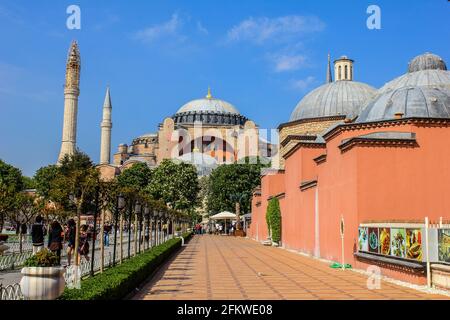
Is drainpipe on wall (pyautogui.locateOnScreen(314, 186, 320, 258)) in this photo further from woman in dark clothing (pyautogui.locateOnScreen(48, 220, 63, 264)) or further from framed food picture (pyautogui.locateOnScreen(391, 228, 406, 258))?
woman in dark clothing (pyautogui.locateOnScreen(48, 220, 63, 264))

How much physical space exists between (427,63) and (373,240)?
14.8 meters

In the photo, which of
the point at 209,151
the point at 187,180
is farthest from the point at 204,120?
the point at 187,180

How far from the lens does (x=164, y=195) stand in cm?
4544

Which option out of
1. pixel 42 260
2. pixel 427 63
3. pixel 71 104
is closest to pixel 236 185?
pixel 71 104

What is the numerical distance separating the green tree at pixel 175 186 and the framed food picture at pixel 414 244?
117 ft

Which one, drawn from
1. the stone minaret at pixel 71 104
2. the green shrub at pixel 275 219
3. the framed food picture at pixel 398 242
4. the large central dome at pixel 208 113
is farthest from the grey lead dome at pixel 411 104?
the large central dome at pixel 208 113

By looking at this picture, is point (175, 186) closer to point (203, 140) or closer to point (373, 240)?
point (373, 240)

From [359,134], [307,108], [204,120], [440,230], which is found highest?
[204,120]

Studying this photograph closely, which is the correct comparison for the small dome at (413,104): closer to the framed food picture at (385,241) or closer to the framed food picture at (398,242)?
the framed food picture at (385,241)

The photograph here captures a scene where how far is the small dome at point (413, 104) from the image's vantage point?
15.7 m

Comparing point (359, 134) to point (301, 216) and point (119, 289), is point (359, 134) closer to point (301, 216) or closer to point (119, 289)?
point (301, 216)

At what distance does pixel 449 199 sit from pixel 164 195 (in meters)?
33.6

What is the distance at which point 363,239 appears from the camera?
12930 mm
